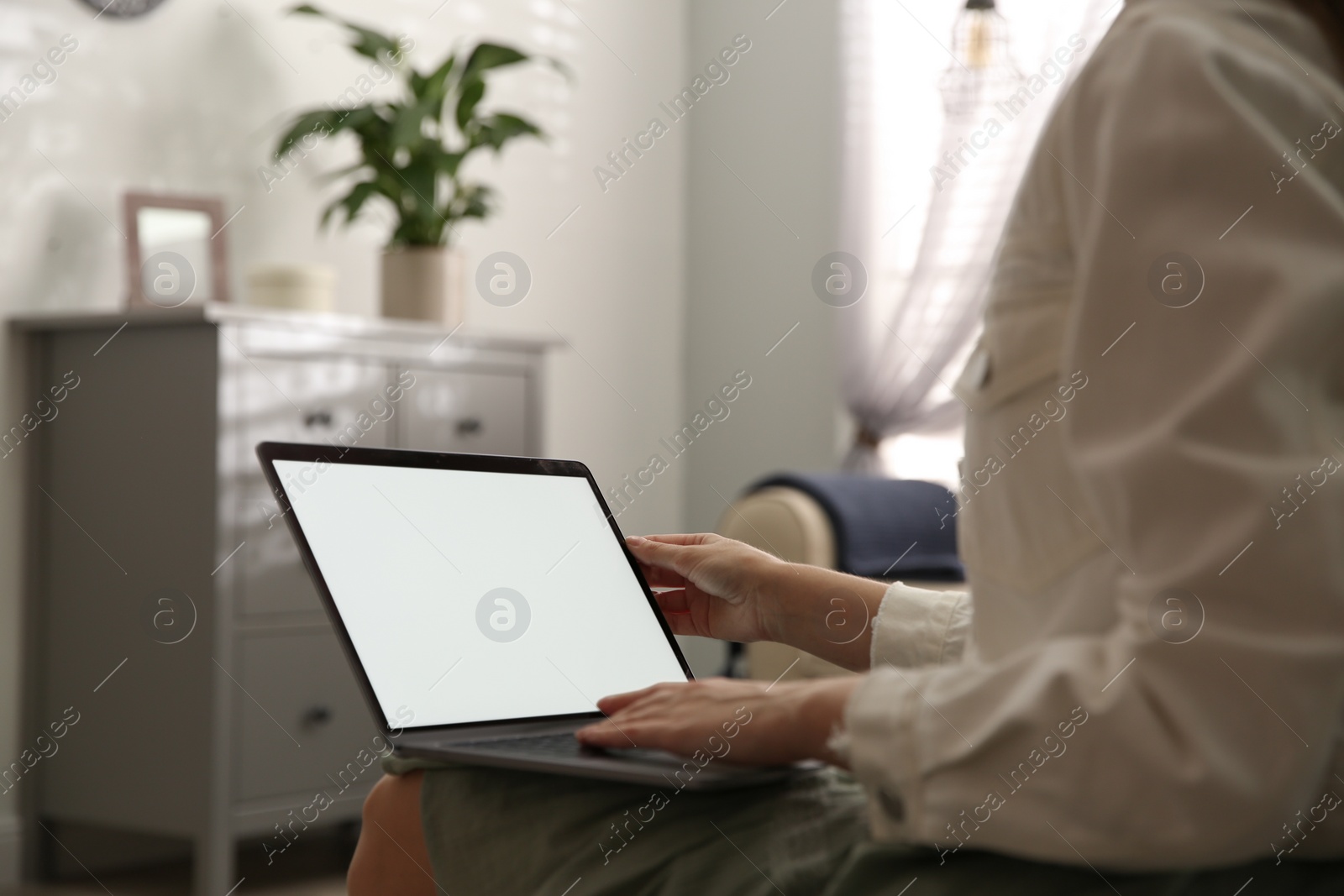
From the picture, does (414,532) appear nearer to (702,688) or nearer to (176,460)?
(702,688)

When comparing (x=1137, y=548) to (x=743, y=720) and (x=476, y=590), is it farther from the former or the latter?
(x=476, y=590)

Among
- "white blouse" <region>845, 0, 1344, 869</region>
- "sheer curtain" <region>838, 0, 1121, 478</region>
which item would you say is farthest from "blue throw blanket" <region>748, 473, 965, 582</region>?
"white blouse" <region>845, 0, 1344, 869</region>

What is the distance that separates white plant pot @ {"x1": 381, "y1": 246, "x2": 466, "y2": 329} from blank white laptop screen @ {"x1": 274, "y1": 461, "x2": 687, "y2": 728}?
2.02 m

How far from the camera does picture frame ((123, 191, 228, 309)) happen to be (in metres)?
2.91

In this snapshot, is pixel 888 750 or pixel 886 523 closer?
pixel 888 750

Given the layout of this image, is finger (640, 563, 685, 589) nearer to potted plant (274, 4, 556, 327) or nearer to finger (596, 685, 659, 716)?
Answer: finger (596, 685, 659, 716)

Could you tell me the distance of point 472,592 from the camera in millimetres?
1039

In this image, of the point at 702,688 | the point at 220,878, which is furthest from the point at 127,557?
the point at 702,688

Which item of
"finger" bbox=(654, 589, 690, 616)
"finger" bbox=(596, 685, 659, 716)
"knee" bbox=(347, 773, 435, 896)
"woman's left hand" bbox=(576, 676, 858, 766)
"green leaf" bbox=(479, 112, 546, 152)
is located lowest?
"knee" bbox=(347, 773, 435, 896)

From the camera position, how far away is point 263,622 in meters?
2.66

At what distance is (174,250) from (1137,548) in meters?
2.74

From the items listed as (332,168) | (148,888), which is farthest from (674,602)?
(332,168)

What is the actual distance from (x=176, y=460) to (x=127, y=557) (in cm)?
22

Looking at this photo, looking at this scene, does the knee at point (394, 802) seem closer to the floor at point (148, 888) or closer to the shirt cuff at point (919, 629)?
the shirt cuff at point (919, 629)
